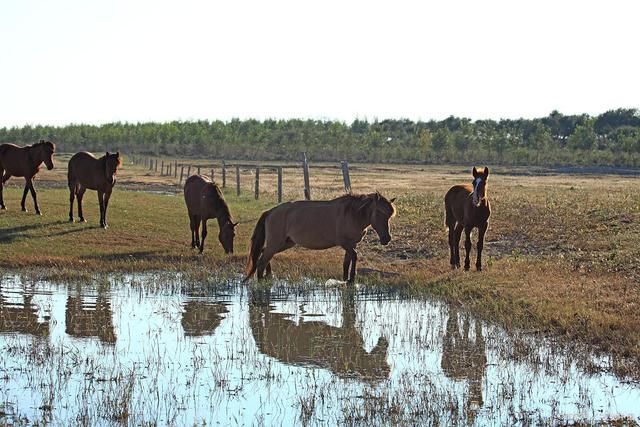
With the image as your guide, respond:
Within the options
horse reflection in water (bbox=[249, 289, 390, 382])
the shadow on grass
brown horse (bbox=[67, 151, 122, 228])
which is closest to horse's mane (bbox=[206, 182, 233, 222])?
brown horse (bbox=[67, 151, 122, 228])

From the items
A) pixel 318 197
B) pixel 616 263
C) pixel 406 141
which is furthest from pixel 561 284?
pixel 406 141

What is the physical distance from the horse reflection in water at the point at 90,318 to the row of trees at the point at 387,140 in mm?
64522

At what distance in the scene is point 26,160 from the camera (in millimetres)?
23859

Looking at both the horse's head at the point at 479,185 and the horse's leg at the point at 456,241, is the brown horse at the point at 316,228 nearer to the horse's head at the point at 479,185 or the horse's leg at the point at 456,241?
the horse's head at the point at 479,185

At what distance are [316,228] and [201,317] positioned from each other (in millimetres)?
3515

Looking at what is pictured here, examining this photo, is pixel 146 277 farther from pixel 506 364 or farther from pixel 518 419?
pixel 518 419

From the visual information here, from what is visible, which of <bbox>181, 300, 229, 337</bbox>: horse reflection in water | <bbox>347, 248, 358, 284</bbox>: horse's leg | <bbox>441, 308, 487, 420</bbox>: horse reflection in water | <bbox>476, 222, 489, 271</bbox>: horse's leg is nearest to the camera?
<bbox>441, 308, 487, 420</bbox>: horse reflection in water

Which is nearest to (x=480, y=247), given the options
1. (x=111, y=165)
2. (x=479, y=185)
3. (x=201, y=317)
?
(x=479, y=185)

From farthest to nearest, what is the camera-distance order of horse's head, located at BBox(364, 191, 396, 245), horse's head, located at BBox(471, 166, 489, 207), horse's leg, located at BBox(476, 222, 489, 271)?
horse's leg, located at BBox(476, 222, 489, 271), horse's head, located at BBox(471, 166, 489, 207), horse's head, located at BBox(364, 191, 396, 245)

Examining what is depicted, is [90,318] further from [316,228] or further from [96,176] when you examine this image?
[96,176]

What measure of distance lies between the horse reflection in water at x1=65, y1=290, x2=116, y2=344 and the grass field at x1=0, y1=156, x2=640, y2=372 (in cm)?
236

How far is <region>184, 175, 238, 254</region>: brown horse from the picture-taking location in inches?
753

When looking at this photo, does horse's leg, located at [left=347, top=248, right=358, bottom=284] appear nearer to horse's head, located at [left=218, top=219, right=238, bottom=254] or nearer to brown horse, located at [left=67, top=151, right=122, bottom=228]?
horse's head, located at [left=218, top=219, right=238, bottom=254]

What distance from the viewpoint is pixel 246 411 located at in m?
8.46
